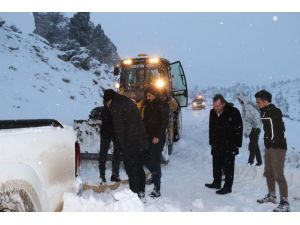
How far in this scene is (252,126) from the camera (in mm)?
9766

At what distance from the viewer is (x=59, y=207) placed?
3664 mm

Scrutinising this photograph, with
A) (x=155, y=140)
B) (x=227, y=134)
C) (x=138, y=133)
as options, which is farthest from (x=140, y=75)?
(x=138, y=133)

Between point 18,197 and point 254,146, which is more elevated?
point 18,197

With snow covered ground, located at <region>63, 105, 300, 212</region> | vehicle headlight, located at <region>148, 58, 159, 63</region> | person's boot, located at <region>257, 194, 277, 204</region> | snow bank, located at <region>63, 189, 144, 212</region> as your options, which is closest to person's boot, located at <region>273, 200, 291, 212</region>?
snow covered ground, located at <region>63, 105, 300, 212</region>

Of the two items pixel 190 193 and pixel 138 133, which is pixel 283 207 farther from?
pixel 138 133

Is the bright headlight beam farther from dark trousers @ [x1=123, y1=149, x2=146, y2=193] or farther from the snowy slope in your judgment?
the snowy slope

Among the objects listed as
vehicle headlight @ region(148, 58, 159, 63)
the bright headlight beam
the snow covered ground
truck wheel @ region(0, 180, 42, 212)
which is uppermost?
vehicle headlight @ region(148, 58, 159, 63)

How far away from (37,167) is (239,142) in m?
4.81

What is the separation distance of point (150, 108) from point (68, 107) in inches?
895

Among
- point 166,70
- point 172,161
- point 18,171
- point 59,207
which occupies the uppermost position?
point 166,70

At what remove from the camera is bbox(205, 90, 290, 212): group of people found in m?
6.20

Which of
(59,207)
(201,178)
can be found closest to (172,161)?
(201,178)

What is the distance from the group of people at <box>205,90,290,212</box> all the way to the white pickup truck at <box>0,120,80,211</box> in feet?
11.4

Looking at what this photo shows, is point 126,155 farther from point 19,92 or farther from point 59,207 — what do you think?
point 19,92
